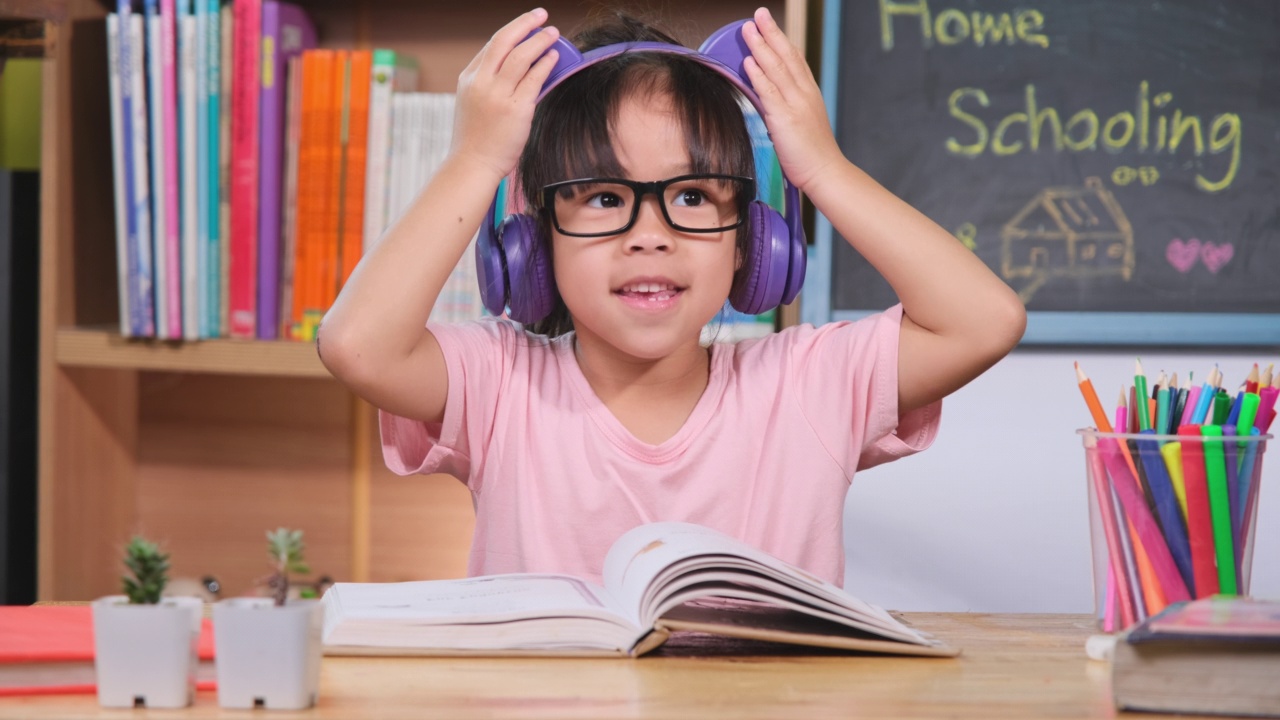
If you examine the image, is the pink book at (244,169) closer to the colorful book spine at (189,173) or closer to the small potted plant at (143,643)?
the colorful book spine at (189,173)

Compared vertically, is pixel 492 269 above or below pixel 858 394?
above

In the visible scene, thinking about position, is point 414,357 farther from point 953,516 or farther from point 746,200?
point 953,516

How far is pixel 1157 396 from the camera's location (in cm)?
78

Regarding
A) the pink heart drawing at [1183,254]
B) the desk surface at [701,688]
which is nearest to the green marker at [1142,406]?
the desk surface at [701,688]

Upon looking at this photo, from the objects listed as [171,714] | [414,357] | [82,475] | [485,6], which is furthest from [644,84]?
[82,475]

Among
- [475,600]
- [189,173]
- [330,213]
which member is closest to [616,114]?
[475,600]

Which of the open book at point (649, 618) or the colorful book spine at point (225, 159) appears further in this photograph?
the colorful book spine at point (225, 159)

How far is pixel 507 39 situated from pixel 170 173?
0.80 meters

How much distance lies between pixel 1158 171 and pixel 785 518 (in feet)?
2.88

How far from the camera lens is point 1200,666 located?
0.59 m

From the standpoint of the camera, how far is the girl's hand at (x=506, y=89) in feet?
3.23

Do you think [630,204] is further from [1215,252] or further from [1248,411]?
[1215,252]

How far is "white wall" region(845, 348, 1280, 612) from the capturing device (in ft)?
5.61

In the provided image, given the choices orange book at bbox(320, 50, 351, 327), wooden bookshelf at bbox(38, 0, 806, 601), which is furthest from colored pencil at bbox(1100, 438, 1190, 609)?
orange book at bbox(320, 50, 351, 327)
